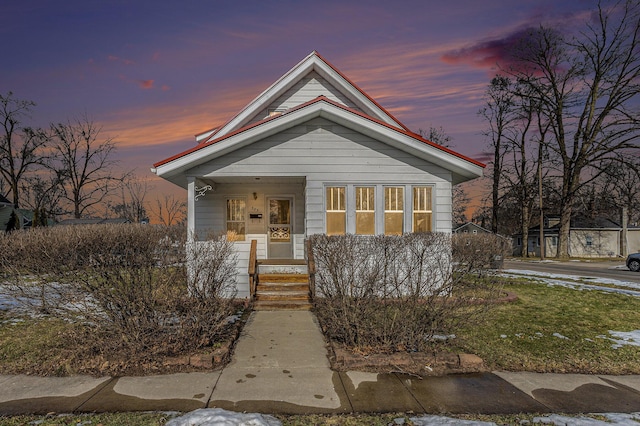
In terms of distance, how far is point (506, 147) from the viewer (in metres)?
38.5

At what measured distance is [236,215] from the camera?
40.8 ft

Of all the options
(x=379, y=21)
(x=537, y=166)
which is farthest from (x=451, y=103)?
(x=537, y=166)

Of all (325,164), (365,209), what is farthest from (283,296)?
(325,164)

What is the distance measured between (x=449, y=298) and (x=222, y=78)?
12205 mm

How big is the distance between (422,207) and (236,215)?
19.7 ft

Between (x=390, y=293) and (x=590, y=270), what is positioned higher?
(x=390, y=293)

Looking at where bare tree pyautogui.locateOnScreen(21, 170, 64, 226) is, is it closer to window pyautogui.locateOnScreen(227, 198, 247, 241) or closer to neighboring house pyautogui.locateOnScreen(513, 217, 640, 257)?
window pyautogui.locateOnScreen(227, 198, 247, 241)

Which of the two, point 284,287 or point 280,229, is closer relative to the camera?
point 284,287

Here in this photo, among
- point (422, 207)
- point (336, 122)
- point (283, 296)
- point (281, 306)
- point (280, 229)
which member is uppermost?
point (336, 122)

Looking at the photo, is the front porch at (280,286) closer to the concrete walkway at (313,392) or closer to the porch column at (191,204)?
the porch column at (191,204)

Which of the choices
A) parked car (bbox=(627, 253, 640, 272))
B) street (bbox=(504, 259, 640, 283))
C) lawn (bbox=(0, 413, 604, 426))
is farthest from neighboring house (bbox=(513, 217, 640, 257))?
lawn (bbox=(0, 413, 604, 426))

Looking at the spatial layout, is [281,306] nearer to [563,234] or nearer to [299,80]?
[299,80]

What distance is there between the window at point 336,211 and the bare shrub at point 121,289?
4.55 metres

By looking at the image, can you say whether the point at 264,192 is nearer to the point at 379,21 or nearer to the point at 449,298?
the point at 379,21
